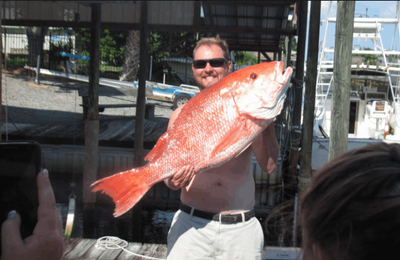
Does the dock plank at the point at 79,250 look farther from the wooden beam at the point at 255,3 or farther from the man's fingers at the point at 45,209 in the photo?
the wooden beam at the point at 255,3

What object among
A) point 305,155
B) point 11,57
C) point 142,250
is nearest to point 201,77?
point 142,250

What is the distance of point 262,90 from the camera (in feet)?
6.32

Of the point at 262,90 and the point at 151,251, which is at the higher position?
the point at 262,90

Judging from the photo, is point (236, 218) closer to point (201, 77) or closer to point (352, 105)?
point (201, 77)

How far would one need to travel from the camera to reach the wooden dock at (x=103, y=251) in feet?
13.2

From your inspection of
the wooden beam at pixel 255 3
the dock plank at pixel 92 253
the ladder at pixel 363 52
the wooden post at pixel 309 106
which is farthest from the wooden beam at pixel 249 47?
the dock plank at pixel 92 253

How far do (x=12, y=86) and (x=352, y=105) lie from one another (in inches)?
791

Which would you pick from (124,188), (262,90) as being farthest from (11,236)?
(262,90)

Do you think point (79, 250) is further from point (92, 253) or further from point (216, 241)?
point (216, 241)

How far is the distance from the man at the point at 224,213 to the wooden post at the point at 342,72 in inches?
94.2

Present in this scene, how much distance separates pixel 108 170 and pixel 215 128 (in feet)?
30.6

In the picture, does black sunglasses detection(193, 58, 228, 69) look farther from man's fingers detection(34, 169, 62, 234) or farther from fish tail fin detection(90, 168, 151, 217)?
man's fingers detection(34, 169, 62, 234)

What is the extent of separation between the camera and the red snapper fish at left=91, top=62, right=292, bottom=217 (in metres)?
1.91

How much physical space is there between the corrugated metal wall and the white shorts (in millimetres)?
7817
